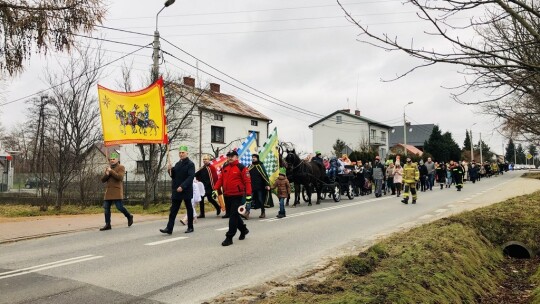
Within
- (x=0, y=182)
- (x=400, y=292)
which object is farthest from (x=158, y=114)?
(x=0, y=182)

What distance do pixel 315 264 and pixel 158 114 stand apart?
7.16 meters

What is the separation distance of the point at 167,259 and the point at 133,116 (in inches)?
215

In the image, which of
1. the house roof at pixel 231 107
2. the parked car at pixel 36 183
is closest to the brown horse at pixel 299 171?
the parked car at pixel 36 183

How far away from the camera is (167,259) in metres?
7.61

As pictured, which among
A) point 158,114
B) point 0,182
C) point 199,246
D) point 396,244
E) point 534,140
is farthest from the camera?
point 0,182

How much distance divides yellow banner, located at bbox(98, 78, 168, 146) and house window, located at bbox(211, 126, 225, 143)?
3166 cm

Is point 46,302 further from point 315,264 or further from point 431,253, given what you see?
point 431,253

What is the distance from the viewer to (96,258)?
25.6 ft

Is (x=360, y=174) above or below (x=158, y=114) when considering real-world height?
below

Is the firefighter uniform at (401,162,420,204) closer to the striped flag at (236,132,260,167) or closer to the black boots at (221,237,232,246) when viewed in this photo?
the striped flag at (236,132,260,167)

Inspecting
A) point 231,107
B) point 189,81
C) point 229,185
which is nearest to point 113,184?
point 229,185

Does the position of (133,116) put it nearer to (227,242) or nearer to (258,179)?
(258,179)

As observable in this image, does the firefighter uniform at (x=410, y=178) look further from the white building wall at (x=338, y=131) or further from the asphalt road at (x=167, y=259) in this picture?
the white building wall at (x=338, y=131)

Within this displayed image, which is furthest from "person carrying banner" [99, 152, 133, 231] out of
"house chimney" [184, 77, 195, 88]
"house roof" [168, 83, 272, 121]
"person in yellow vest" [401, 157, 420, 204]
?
"house roof" [168, 83, 272, 121]
